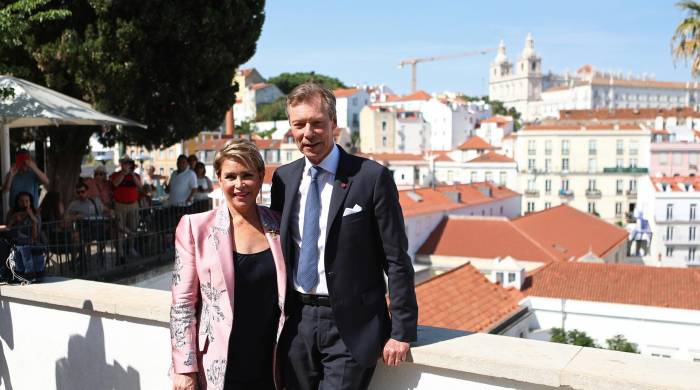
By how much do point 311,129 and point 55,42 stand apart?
29.8 ft

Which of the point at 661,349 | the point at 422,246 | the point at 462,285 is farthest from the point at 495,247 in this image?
the point at 462,285

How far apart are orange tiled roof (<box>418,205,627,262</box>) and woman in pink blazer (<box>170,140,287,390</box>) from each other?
3866 centimetres

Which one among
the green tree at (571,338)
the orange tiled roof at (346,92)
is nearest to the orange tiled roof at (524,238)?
the green tree at (571,338)

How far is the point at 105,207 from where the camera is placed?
906cm

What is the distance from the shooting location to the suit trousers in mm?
2703

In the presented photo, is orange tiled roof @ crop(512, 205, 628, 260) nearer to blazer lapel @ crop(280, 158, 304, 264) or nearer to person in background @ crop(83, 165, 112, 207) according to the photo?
person in background @ crop(83, 165, 112, 207)

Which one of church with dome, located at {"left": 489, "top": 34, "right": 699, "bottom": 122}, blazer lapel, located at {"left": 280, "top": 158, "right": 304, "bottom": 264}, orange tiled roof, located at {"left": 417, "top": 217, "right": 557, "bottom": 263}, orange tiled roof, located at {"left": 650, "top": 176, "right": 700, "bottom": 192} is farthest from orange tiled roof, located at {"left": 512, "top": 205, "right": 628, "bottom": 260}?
church with dome, located at {"left": 489, "top": 34, "right": 699, "bottom": 122}

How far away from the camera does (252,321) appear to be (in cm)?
285

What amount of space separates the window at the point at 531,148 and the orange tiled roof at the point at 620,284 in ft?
156

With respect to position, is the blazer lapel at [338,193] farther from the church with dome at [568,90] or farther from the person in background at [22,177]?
the church with dome at [568,90]

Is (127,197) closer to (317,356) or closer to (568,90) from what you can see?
(317,356)

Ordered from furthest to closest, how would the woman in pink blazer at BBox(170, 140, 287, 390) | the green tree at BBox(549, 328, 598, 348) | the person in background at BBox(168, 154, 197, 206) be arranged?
the green tree at BBox(549, 328, 598, 348) < the person in background at BBox(168, 154, 197, 206) < the woman in pink blazer at BBox(170, 140, 287, 390)

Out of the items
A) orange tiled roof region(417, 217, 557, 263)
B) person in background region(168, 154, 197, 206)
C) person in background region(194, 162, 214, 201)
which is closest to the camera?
person in background region(168, 154, 197, 206)

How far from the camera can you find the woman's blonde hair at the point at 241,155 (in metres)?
2.84
